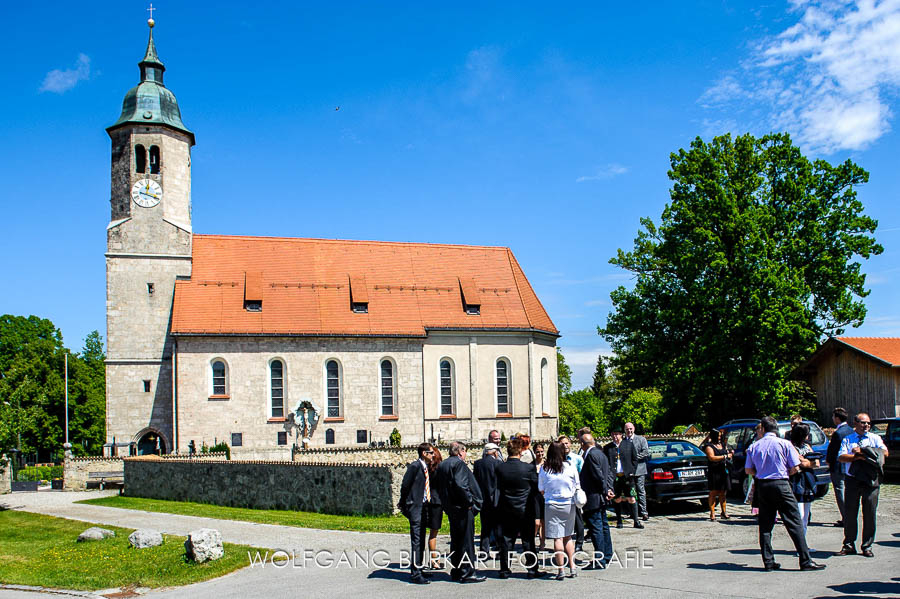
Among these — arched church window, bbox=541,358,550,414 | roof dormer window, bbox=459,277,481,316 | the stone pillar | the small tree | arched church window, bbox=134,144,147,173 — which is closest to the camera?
arched church window, bbox=134,144,147,173

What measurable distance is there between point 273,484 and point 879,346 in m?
27.8

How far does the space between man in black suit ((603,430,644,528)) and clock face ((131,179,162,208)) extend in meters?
30.2

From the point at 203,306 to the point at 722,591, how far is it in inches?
1267

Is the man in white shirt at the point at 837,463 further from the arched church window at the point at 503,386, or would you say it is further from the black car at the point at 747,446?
the arched church window at the point at 503,386

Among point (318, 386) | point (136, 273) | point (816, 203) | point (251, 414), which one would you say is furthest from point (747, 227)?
point (136, 273)

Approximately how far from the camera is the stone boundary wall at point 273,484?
58.9 ft

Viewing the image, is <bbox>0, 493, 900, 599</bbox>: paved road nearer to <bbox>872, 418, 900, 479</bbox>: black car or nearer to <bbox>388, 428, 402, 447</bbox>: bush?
<bbox>872, 418, 900, 479</bbox>: black car

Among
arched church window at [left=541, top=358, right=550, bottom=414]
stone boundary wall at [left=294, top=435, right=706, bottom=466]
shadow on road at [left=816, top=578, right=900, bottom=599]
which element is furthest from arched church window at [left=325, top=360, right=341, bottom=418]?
shadow on road at [left=816, top=578, right=900, bottom=599]

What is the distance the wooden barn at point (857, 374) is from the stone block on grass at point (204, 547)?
2922 cm

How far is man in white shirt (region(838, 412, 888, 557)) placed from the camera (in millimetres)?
10914

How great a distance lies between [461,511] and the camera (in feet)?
34.1

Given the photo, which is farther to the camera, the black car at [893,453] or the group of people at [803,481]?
the black car at [893,453]

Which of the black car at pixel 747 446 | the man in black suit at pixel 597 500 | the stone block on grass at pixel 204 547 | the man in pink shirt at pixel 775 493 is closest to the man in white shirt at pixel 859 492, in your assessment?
the man in pink shirt at pixel 775 493

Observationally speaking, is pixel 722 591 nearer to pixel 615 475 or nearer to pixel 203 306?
pixel 615 475
